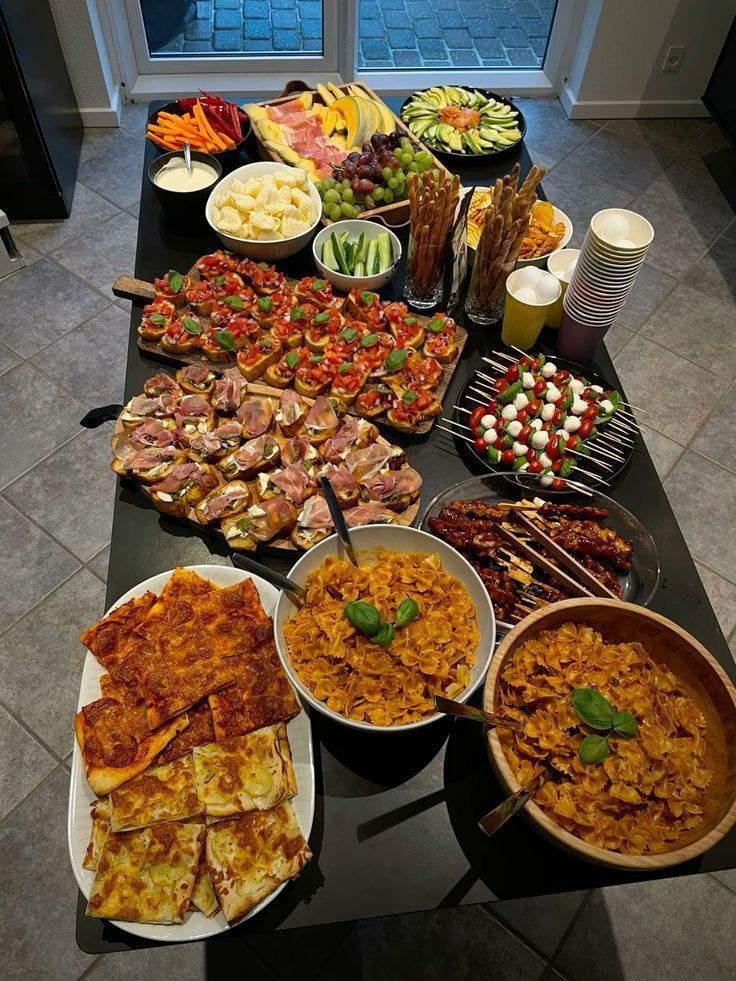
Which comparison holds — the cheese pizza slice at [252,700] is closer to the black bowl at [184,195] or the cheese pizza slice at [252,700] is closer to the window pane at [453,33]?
the black bowl at [184,195]

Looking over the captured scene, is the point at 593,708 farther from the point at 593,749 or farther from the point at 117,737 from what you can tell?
the point at 117,737

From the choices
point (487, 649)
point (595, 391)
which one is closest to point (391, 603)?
point (487, 649)

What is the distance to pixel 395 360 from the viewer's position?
5.95 ft

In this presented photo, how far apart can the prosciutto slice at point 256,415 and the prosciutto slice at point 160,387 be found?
178 millimetres

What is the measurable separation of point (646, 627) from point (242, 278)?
4.85 feet

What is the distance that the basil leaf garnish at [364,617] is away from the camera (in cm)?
123

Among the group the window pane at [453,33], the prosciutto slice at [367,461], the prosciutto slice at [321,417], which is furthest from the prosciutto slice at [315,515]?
the window pane at [453,33]

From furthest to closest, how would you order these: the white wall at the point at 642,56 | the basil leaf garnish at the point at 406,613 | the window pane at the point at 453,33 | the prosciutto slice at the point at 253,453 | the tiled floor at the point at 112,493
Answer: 1. the window pane at the point at 453,33
2. the white wall at the point at 642,56
3. the tiled floor at the point at 112,493
4. the prosciutto slice at the point at 253,453
5. the basil leaf garnish at the point at 406,613

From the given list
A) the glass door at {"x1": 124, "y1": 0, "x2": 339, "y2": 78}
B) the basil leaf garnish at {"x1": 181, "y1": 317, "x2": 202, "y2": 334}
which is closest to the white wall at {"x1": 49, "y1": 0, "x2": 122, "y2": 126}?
the glass door at {"x1": 124, "y1": 0, "x2": 339, "y2": 78}

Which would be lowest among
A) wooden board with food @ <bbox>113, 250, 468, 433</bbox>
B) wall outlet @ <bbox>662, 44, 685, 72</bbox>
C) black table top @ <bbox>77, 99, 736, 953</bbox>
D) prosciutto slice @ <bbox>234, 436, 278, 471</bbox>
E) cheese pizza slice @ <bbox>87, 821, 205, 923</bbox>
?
wall outlet @ <bbox>662, 44, 685, 72</bbox>

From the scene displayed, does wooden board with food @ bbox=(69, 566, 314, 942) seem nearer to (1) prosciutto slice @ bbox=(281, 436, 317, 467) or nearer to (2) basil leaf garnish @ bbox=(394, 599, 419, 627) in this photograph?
(2) basil leaf garnish @ bbox=(394, 599, 419, 627)

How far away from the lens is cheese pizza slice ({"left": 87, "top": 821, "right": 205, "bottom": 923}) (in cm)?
Result: 111

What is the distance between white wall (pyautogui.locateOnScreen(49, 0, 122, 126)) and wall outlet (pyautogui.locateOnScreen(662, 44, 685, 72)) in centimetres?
331

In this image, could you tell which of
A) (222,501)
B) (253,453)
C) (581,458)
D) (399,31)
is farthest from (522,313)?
(399,31)
